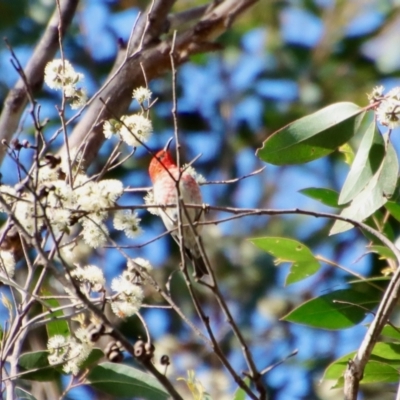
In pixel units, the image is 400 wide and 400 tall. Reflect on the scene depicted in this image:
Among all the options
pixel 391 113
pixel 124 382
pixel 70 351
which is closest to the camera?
pixel 70 351

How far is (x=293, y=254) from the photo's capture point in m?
2.51

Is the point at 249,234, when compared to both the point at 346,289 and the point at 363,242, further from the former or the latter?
the point at 346,289

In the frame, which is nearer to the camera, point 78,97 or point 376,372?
point 78,97

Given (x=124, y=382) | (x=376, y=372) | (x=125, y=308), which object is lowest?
(x=376, y=372)

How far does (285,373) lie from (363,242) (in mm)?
1177

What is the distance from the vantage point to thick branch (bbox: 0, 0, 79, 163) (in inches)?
115

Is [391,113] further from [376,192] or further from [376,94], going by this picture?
[376,192]

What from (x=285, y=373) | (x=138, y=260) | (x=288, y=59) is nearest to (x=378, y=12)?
(x=288, y=59)

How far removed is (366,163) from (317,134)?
18cm

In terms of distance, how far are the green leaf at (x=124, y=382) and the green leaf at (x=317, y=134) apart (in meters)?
0.70

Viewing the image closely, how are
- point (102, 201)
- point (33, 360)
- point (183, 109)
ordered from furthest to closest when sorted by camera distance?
point (183, 109)
point (33, 360)
point (102, 201)

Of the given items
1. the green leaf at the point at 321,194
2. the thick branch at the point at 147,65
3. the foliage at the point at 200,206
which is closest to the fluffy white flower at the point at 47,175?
the foliage at the point at 200,206

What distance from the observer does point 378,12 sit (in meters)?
6.52

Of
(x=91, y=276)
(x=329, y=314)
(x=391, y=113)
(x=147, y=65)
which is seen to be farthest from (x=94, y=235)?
(x=147, y=65)
